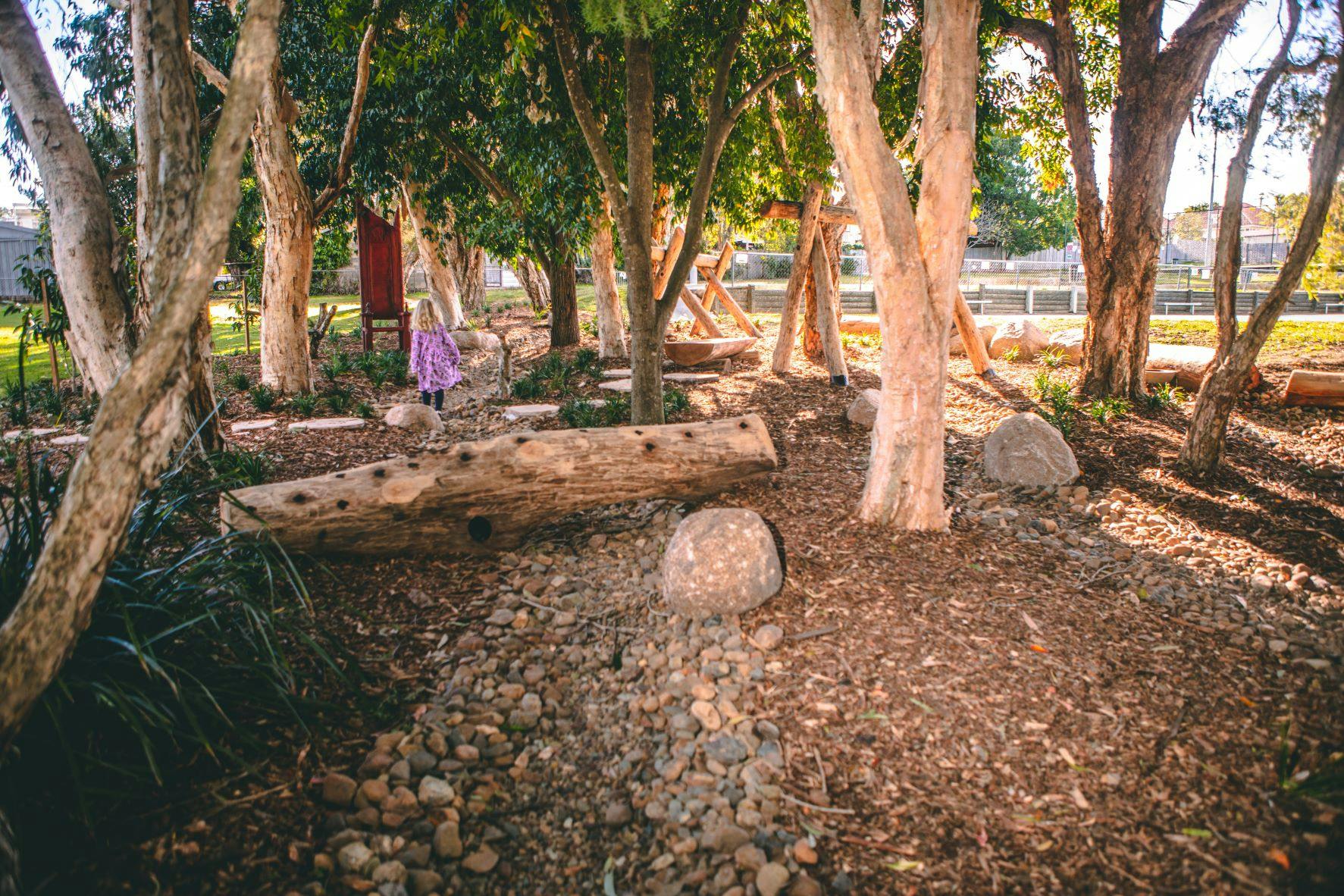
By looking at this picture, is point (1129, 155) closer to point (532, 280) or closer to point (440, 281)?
point (440, 281)

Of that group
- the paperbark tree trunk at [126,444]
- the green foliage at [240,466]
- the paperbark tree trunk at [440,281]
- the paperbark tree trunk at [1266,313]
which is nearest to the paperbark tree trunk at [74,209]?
the green foliage at [240,466]

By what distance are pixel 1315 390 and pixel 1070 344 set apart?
3303mm

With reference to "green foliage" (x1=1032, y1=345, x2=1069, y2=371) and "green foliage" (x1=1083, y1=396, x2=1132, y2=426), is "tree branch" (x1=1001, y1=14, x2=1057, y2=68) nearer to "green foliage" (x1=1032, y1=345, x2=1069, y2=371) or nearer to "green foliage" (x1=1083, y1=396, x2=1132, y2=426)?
"green foliage" (x1=1083, y1=396, x2=1132, y2=426)

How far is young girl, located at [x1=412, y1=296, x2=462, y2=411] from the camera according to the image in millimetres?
7680

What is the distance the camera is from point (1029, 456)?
5539 millimetres

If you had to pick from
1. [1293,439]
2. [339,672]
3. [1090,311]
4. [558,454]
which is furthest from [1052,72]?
[339,672]

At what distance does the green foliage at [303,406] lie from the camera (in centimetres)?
731

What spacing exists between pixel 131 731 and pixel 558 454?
95.8 inches

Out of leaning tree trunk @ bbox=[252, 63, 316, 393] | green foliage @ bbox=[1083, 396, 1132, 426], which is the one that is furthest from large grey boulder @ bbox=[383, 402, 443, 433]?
green foliage @ bbox=[1083, 396, 1132, 426]

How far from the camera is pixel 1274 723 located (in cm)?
285

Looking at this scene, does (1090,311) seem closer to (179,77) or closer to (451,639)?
(451,639)

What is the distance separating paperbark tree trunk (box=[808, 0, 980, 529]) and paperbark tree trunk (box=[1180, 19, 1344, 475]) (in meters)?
2.23

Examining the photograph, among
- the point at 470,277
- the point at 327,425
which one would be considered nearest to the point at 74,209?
the point at 327,425

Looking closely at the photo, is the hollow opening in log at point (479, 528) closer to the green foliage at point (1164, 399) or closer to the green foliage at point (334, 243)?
the green foliage at point (1164, 399)
